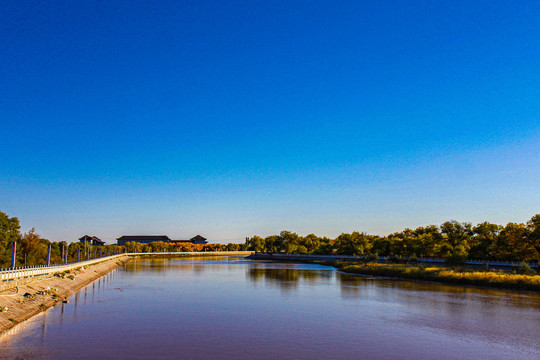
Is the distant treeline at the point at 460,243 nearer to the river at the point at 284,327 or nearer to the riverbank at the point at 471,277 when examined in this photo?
the riverbank at the point at 471,277

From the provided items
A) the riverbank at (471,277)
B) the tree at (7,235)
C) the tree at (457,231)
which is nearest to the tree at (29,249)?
the tree at (7,235)

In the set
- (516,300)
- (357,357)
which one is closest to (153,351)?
(357,357)

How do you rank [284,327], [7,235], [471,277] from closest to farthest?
[284,327] < [471,277] < [7,235]

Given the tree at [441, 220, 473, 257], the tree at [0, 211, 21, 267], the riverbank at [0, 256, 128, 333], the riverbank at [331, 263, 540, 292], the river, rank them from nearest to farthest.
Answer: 1. the river
2. the riverbank at [0, 256, 128, 333]
3. the riverbank at [331, 263, 540, 292]
4. the tree at [0, 211, 21, 267]
5. the tree at [441, 220, 473, 257]

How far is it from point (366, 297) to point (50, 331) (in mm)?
38482

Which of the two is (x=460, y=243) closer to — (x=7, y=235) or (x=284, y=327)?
(x=284, y=327)

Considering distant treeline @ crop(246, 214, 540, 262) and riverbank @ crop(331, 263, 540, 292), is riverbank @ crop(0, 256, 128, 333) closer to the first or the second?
riverbank @ crop(331, 263, 540, 292)

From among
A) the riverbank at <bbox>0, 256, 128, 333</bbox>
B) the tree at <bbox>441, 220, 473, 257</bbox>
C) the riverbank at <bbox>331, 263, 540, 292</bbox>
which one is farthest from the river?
the tree at <bbox>441, 220, 473, 257</bbox>

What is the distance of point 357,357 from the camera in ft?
89.9

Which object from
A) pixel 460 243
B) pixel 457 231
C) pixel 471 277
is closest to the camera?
pixel 471 277

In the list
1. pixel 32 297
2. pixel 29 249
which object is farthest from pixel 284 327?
pixel 29 249

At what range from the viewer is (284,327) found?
37031 millimetres

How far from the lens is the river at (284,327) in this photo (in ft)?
93.1

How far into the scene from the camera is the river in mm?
28391
